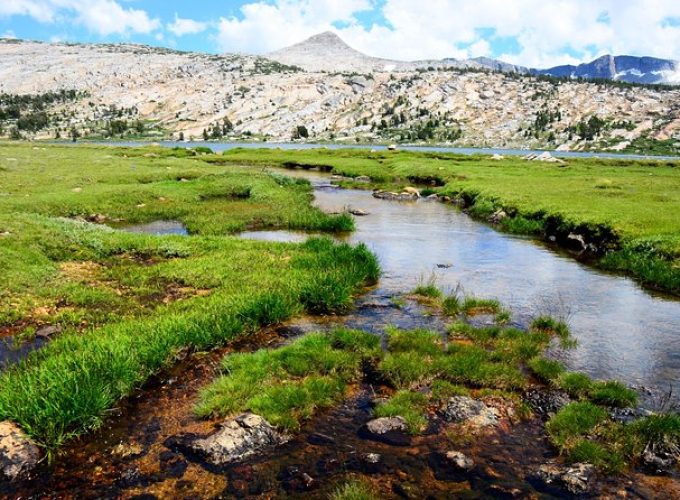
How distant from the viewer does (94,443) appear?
10000mm

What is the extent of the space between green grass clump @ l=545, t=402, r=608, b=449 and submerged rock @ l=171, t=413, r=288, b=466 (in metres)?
5.78

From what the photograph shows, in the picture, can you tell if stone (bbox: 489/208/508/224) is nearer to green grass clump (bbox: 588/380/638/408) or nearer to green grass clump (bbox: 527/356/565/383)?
green grass clump (bbox: 527/356/565/383)

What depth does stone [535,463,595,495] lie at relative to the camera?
28.9 ft

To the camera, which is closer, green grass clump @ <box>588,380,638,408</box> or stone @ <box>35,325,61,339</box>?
green grass clump @ <box>588,380,638,408</box>

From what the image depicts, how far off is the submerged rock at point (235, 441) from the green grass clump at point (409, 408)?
2.43 m

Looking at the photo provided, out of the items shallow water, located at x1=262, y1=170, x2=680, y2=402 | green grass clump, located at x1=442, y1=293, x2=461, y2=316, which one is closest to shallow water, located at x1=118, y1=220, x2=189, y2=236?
shallow water, located at x1=262, y1=170, x2=680, y2=402

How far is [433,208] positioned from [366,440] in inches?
1477

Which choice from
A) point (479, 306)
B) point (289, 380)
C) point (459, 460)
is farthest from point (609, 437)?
point (479, 306)

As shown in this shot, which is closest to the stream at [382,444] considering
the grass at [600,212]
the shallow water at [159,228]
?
the grass at [600,212]

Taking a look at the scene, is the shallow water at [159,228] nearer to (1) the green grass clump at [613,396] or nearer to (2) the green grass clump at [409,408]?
(2) the green grass clump at [409,408]

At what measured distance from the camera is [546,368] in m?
13.2

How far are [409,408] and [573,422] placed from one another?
140 inches

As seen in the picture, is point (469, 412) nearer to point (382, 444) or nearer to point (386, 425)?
point (386, 425)

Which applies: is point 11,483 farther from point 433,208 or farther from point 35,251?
point 433,208
